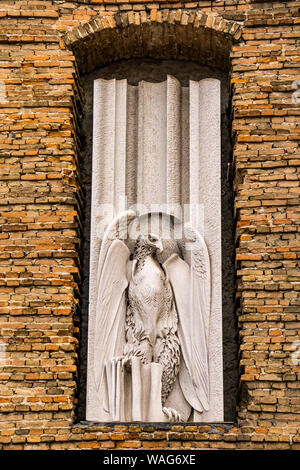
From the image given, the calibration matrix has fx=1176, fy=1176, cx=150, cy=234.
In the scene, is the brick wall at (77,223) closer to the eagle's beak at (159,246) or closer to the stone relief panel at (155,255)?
the stone relief panel at (155,255)

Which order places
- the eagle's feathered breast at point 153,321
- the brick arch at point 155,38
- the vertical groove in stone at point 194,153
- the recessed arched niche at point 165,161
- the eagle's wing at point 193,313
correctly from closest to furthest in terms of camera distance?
the eagle's wing at point 193,313
the eagle's feathered breast at point 153,321
the recessed arched niche at point 165,161
the vertical groove in stone at point 194,153
the brick arch at point 155,38

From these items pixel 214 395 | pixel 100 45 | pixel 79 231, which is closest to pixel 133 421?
pixel 214 395

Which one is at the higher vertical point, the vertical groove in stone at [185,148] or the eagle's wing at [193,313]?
the vertical groove in stone at [185,148]

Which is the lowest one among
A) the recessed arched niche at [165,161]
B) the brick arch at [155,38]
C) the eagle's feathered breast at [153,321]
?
the eagle's feathered breast at [153,321]

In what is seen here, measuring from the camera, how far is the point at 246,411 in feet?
32.5

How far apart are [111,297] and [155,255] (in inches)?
22.7

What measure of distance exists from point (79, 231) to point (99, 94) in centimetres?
140

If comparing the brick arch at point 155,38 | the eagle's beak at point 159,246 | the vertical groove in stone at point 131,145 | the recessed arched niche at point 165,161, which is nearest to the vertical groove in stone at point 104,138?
the recessed arched niche at point 165,161

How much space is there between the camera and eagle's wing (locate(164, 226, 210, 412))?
33.7ft

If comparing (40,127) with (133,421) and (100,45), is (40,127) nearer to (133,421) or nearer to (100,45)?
(100,45)

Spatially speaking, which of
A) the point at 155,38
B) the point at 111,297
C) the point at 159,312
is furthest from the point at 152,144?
the point at 159,312

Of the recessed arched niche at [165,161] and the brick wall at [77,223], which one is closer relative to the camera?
the brick wall at [77,223]

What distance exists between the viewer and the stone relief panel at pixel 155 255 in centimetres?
1027

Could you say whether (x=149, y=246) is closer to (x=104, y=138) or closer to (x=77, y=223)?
(x=77, y=223)
